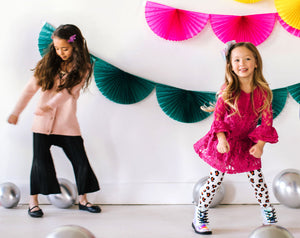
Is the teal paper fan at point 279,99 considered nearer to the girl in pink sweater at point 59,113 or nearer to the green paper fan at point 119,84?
the green paper fan at point 119,84

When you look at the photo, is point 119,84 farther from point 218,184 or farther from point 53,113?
point 218,184

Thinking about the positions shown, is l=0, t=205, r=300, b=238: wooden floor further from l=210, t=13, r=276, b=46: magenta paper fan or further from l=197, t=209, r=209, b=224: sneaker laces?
l=210, t=13, r=276, b=46: magenta paper fan

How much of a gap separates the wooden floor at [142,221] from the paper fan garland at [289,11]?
3.63 ft

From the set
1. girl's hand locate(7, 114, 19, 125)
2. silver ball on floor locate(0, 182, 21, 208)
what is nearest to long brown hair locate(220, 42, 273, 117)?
girl's hand locate(7, 114, 19, 125)

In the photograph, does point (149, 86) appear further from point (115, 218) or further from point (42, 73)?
point (115, 218)

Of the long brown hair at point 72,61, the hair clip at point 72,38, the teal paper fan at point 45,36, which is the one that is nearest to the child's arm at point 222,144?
the long brown hair at point 72,61

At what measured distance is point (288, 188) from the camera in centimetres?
217

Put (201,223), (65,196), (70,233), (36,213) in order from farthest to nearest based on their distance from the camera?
(65,196) → (36,213) → (201,223) → (70,233)

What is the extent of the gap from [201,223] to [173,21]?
1199mm

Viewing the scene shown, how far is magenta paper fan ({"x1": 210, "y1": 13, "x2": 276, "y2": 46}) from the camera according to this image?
238 centimetres

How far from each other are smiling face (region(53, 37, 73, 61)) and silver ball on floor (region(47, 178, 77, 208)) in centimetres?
73

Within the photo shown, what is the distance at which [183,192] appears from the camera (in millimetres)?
2494

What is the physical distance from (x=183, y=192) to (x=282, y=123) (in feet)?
2.49

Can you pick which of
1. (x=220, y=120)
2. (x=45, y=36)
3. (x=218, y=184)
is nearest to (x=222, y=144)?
(x=220, y=120)
